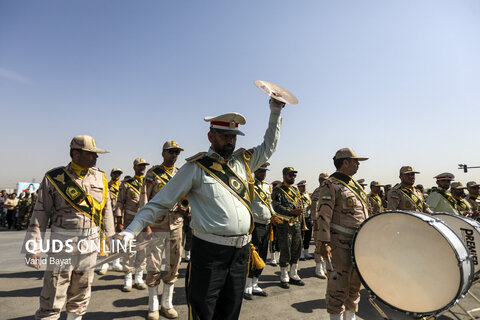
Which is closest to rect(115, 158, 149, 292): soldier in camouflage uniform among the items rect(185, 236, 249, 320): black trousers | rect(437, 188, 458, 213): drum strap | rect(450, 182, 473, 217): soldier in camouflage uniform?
rect(185, 236, 249, 320): black trousers

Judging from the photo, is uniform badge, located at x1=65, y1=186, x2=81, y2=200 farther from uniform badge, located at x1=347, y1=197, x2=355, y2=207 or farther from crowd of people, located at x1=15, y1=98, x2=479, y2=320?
uniform badge, located at x1=347, y1=197, x2=355, y2=207

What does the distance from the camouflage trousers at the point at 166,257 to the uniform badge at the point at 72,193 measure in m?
1.64

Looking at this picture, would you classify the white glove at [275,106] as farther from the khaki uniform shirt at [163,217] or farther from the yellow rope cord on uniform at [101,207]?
the khaki uniform shirt at [163,217]

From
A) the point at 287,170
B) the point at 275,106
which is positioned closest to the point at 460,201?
the point at 287,170

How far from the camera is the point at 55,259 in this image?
136 inches

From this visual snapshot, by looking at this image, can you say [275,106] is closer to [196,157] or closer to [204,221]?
[196,157]

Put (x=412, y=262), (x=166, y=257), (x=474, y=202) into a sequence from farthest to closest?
(x=474, y=202), (x=166, y=257), (x=412, y=262)

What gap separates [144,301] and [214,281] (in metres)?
3.57

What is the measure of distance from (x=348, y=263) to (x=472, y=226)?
2138 millimetres

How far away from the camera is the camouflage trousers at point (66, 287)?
338 centimetres

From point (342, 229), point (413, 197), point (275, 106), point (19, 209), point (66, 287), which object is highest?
point (275, 106)

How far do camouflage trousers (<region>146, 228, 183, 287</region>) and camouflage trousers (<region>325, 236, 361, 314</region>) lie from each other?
8.09ft

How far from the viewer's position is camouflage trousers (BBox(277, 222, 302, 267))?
264 inches

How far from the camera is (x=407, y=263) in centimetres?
342
